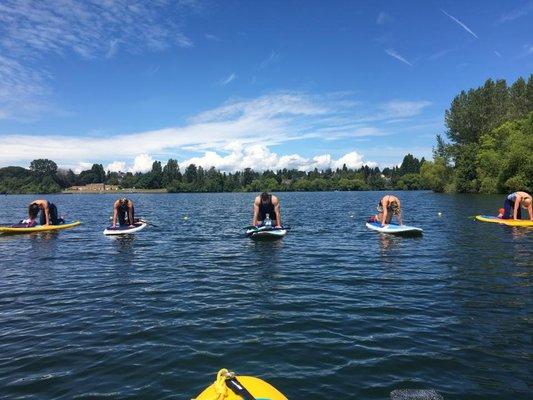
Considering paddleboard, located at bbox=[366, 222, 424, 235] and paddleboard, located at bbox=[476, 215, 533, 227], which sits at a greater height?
paddleboard, located at bbox=[476, 215, 533, 227]

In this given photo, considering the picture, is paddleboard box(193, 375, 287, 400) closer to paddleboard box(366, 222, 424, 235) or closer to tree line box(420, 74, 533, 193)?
paddleboard box(366, 222, 424, 235)


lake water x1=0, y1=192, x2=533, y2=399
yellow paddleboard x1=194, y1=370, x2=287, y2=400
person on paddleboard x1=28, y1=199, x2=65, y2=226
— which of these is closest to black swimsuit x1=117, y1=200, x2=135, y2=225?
person on paddleboard x1=28, y1=199, x2=65, y2=226

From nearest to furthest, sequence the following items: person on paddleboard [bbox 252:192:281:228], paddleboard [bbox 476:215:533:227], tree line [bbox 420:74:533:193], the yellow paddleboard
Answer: the yellow paddleboard < person on paddleboard [bbox 252:192:281:228] < paddleboard [bbox 476:215:533:227] < tree line [bbox 420:74:533:193]

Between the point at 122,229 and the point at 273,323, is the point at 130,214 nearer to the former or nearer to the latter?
the point at 122,229

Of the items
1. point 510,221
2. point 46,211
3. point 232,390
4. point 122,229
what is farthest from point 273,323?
point 46,211

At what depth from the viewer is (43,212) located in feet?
94.8

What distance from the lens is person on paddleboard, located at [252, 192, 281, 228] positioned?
23516mm

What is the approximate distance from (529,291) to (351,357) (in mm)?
6774

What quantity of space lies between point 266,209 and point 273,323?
1544 cm

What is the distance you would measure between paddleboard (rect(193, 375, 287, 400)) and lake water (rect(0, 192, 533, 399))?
939mm

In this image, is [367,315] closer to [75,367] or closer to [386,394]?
[386,394]

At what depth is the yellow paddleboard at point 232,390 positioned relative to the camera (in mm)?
4906

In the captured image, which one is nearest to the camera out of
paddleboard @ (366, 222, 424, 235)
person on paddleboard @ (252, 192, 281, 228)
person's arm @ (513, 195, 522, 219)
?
paddleboard @ (366, 222, 424, 235)

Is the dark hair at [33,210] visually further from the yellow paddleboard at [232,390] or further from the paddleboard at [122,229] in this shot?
the yellow paddleboard at [232,390]
